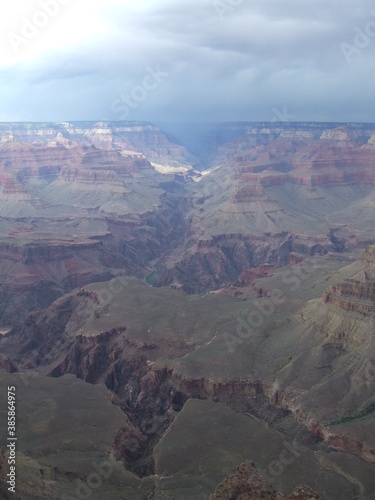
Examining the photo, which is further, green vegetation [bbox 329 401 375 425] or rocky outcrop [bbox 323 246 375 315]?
rocky outcrop [bbox 323 246 375 315]

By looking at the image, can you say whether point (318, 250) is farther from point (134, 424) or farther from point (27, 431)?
point (27, 431)

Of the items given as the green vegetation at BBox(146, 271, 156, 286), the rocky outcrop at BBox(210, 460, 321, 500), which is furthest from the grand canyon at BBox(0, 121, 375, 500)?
the green vegetation at BBox(146, 271, 156, 286)

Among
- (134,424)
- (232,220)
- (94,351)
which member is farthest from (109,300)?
(232,220)

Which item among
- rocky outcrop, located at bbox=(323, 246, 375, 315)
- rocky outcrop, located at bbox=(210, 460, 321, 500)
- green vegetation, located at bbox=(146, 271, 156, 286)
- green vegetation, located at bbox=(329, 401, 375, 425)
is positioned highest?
rocky outcrop, located at bbox=(323, 246, 375, 315)

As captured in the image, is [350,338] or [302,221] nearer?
[350,338]

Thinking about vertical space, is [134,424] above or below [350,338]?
below

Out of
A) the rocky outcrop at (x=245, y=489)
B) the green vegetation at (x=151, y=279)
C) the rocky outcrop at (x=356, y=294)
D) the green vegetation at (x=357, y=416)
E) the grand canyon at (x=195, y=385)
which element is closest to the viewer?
the rocky outcrop at (x=245, y=489)

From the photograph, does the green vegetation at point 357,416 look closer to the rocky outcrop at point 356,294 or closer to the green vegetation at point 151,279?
the rocky outcrop at point 356,294

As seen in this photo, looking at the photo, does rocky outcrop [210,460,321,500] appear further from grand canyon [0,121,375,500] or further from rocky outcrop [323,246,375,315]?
rocky outcrop [323,246,375,315]

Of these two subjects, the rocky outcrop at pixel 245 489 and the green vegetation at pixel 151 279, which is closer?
the rocky outcrop at pixel 245 489

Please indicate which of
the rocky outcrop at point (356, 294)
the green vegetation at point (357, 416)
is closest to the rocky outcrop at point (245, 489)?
the green vegetation at point (357, 416)

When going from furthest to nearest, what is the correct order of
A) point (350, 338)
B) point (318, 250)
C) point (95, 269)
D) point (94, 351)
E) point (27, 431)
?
point (318, 250) < point (95, 269) < point (94, 351) < point (350, 338) < point (27, 431)
